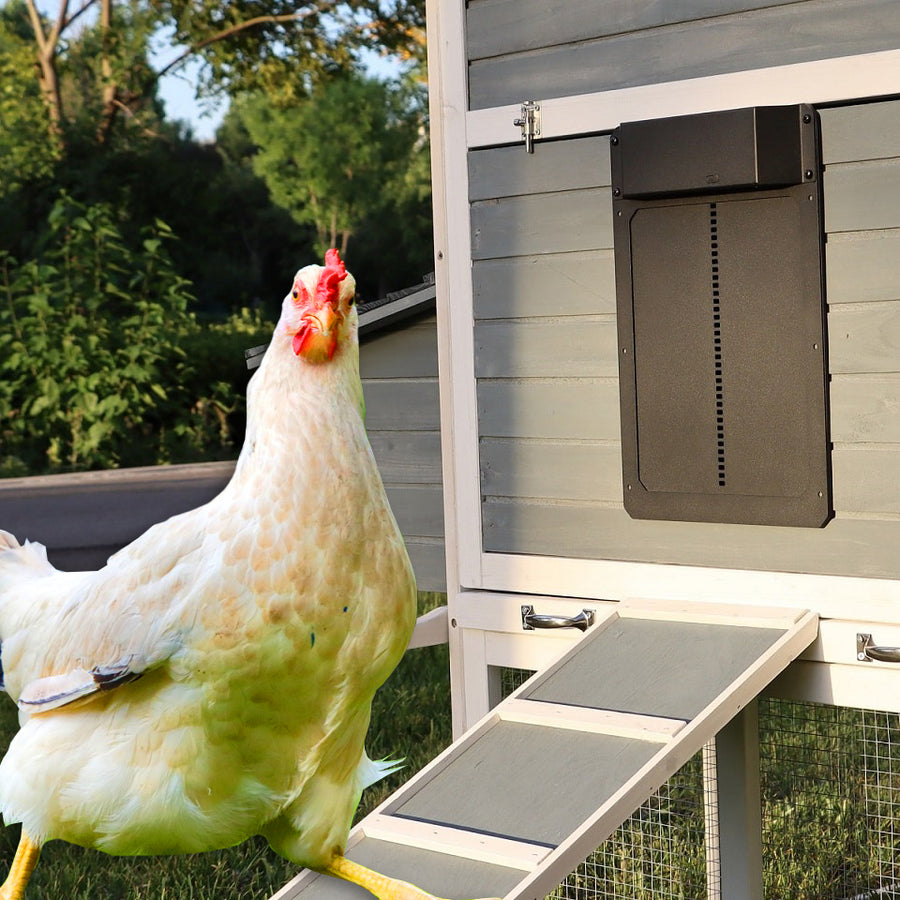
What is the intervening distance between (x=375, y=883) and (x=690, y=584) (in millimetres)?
1240

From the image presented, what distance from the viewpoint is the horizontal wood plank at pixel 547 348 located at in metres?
2.74

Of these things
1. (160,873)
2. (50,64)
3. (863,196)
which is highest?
(50,64)

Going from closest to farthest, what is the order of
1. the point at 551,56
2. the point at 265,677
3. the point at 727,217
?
1. the point at 265,677
2. the point at 727,217
3. the point at 551,56

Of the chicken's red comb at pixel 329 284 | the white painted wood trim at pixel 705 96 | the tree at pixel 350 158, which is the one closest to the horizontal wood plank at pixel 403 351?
the white painted wood trim at pixel 705 96

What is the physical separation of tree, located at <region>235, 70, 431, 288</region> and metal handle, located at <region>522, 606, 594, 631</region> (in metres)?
9.75

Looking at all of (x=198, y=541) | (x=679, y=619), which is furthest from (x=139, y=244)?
(x=198, y=541)

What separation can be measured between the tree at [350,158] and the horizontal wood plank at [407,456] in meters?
8.91

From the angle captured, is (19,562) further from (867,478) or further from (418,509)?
(418,509)

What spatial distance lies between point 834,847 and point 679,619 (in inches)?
38.2

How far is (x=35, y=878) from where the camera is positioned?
3.18 meters

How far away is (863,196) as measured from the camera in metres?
2.40

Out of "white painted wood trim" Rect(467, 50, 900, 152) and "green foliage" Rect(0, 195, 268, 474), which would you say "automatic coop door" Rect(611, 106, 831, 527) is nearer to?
"white painted wood trim" Rect(467, 50, 900, 152)

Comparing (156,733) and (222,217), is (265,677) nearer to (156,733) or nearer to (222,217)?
(156,733)

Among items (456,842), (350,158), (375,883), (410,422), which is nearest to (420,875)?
(456,842)
